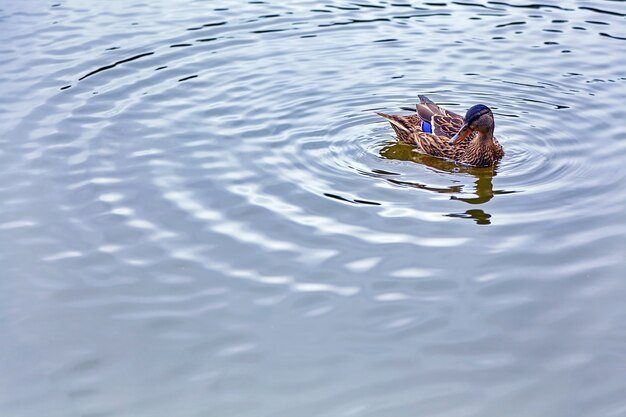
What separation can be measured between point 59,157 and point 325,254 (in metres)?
3.62

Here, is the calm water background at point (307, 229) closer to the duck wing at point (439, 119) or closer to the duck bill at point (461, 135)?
the duck bill at point (461, 135)

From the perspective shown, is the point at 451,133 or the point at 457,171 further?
the point at 451,133

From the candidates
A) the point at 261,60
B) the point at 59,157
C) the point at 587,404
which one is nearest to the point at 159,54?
the point at 261,60

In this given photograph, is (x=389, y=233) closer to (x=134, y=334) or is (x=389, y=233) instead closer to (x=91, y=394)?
(x=134, y=334)

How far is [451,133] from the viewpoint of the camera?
10.7m

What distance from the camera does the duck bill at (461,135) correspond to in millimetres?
10289

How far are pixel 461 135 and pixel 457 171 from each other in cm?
44

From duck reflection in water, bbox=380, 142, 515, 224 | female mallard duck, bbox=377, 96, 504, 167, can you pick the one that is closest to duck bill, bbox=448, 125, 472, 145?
female mallard duck, bbox=377, 96, 504, 167

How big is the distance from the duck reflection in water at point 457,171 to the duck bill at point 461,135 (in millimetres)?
249

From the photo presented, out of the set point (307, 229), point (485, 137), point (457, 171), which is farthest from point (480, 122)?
point (307, 229)

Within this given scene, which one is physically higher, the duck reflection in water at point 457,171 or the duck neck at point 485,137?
the duck neck at point 485,137

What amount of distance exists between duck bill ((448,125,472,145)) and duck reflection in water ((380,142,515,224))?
249 millimetres

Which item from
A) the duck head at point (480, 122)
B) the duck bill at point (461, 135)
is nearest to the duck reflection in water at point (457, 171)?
the duck bill at point (461, 135)

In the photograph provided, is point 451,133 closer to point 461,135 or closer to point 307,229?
point 461,135
